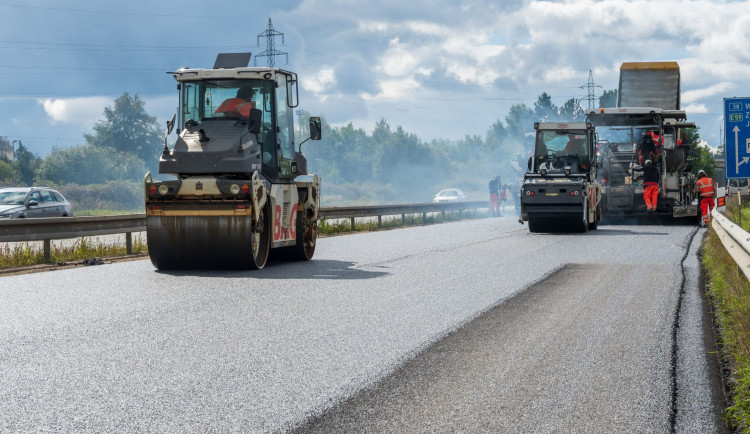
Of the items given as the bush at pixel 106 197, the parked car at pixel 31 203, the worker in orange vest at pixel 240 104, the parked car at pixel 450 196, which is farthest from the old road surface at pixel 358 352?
the bush at pixel 106 197

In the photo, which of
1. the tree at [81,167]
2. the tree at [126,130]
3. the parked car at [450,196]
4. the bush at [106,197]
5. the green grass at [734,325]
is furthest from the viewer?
the tree at [126,130]

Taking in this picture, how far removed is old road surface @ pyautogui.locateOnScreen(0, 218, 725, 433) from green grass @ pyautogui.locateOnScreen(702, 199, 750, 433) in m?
0.13

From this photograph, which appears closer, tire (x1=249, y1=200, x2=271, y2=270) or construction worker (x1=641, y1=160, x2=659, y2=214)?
tire (x1=249, y1=200, x2=271, y2=270)

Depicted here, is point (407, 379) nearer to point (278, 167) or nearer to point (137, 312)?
point (137, 312)

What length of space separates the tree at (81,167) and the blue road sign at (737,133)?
262 ft

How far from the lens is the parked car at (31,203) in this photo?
22.2 m

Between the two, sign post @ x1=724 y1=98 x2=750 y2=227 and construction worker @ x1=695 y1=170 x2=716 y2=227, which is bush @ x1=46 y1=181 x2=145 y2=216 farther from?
sign post @ x1=724 y1=98 x2=750 y2=227

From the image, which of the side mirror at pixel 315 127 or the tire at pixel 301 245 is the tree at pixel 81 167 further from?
the side mirror at pixel 315 127

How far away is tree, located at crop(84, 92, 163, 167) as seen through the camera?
126 metres

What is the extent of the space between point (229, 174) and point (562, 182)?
12237 mm

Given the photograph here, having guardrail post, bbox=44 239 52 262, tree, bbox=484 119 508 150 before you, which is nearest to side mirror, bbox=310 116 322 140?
guardrail post, bbox=44 239 52 262

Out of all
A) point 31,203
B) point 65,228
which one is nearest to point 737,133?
point 65,228

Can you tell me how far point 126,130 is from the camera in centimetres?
12700

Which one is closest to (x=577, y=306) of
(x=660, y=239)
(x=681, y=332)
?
(x=681, y=332)
